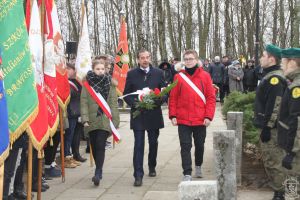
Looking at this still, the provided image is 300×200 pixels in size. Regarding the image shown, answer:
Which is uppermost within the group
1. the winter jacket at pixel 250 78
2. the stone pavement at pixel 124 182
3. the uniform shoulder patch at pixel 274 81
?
the uniform shoulder patch at pixel 274 81

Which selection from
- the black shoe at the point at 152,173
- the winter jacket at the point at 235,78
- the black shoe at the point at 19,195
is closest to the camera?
the black shoe at the point at 19,195

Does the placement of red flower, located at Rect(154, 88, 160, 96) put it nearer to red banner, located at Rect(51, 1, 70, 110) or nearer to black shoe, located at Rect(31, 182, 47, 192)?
red banner, located at Rect(51, 1, 70, 110)

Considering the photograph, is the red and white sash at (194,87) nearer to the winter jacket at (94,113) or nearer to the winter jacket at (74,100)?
the winter jacket at (94,113)

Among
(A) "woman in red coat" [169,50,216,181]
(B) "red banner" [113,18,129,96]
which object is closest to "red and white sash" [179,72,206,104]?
(A) "woman in red coat" [169,50,216,181]

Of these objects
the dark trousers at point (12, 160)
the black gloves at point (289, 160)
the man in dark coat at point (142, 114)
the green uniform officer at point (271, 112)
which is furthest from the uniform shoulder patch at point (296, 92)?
the dark trousers at point (12, 160)

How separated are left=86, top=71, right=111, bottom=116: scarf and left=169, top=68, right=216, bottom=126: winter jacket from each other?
0.99 meters

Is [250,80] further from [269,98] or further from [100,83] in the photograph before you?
[269,98]

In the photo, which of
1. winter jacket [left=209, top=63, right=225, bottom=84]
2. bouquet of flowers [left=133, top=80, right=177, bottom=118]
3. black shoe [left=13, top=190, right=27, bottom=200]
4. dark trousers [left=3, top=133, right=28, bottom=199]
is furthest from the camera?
winter jacket [left=209, top=63, right=225, bottom=84]

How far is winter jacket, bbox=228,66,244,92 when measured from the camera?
22281mm

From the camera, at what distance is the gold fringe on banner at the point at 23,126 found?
5816 millimetres

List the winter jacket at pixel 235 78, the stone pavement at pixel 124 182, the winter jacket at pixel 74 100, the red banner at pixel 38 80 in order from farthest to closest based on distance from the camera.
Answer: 1. the winter jacket at pixel 235 78
2. the winter jacket at pixel 74 100
3. the stone pavement at pixel 124 182
4. the red banner at pixel 38 80

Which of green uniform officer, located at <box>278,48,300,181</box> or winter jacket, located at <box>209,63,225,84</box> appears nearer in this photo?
green uniform officer, located at <box>278,48,300,181</box>

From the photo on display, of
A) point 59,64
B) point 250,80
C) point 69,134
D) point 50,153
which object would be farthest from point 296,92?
point 250,80

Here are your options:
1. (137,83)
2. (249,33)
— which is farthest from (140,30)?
(137,83)
